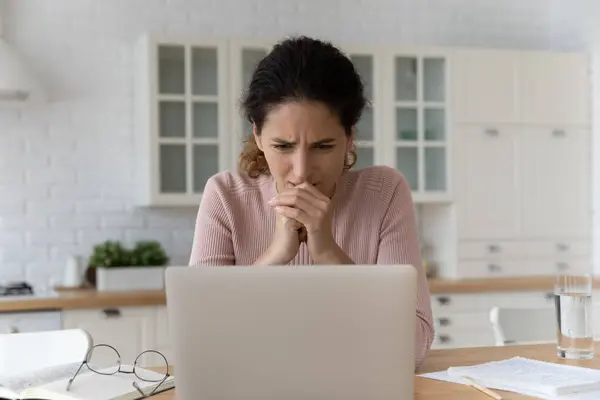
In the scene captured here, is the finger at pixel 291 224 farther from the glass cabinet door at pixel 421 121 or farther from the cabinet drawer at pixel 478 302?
the glass cabinet door at pixel 421 121

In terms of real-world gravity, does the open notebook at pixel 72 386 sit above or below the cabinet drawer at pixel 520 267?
above

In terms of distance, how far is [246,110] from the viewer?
194cm

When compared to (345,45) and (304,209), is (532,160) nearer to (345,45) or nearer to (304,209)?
(345,45)

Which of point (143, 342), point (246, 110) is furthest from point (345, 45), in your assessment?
point (246, 110)

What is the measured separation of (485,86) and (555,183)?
Result: 655mm

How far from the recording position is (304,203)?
1778 mm

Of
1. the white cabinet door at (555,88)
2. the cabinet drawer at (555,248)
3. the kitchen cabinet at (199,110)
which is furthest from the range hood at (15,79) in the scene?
the cabinet drawer at (555,248)

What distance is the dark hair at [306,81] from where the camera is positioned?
179cm

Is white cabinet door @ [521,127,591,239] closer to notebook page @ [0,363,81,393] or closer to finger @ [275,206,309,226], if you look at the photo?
finger @ [275,206,309,226]

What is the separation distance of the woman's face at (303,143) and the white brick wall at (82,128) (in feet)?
7.90

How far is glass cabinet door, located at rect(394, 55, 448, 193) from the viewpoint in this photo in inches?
165

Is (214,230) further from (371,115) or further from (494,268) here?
(494,268)

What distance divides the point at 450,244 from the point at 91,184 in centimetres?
186

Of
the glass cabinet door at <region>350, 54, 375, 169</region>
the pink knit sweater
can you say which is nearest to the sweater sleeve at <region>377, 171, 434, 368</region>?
the pink knit sweater
